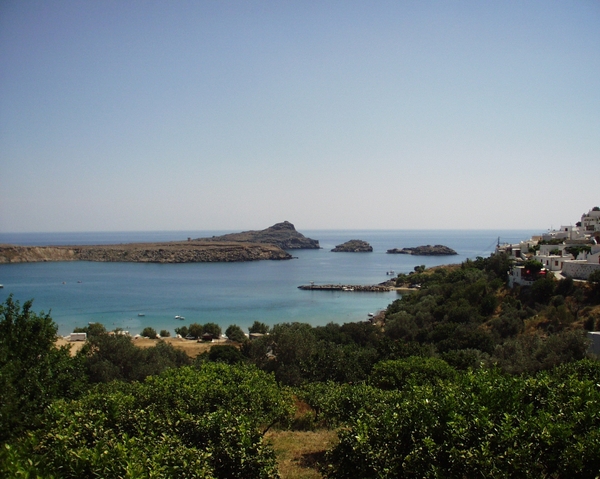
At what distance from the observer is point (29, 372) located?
1160 centimetres

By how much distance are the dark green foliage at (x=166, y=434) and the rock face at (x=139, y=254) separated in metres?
116

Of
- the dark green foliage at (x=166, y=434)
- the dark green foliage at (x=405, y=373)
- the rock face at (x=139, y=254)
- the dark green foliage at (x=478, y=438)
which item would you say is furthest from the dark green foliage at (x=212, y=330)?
the rock face at (x=139, y=254)

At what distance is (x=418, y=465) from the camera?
6.32 m

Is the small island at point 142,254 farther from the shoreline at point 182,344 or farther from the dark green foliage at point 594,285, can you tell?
the dark green foliage at point 594,285

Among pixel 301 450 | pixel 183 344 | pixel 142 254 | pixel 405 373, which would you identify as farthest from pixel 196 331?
pixel 142 254

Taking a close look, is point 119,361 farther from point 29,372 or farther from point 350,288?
point 350,288

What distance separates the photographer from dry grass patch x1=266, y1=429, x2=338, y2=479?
8.61 m

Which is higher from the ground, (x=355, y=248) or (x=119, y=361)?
(x=355, y=248)

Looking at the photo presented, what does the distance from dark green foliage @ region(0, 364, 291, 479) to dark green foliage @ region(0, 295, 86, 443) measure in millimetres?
1638

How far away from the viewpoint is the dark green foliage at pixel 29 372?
32.0 feet

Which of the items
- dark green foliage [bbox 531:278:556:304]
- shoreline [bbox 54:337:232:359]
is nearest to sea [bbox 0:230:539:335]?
shoreline [bbox 54:337:232:359]


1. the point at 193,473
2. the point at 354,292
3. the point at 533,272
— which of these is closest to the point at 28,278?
the point at 354,292

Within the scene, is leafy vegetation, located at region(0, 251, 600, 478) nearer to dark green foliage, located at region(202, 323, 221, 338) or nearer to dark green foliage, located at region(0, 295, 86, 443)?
dark green foliage, located at region(0, 295, 86, 443)

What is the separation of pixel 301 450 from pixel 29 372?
304 inches
